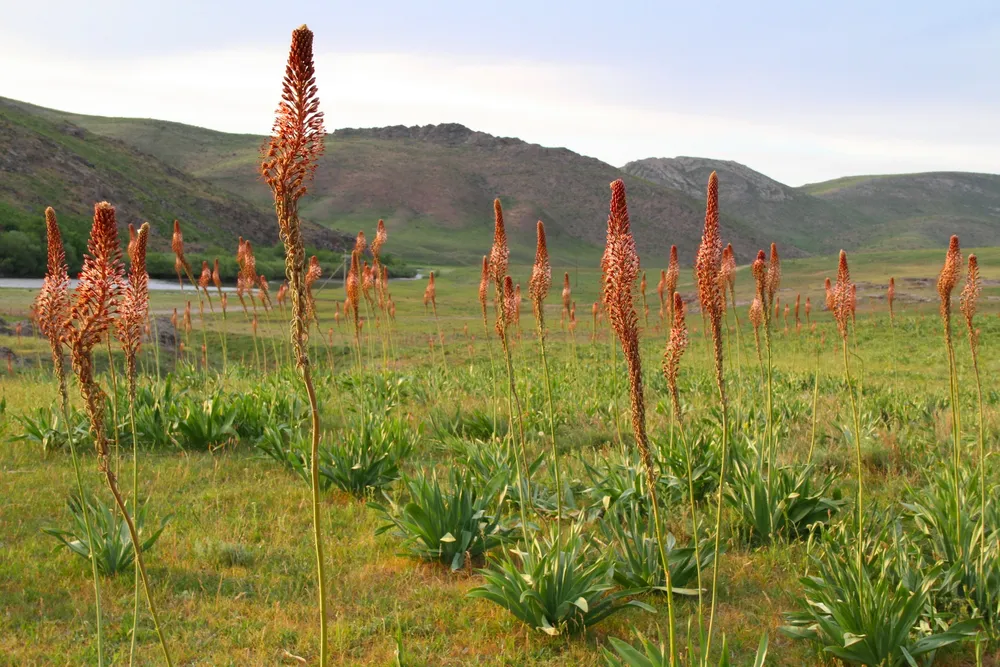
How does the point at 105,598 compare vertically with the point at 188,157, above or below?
below

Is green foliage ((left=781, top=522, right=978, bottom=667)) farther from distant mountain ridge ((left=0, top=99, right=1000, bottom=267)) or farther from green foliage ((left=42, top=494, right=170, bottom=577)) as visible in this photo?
distant mountain ridge ((left=0, top=99, right=1000, bottom=267))

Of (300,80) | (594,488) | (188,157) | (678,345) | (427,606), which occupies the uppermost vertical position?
(188,157)

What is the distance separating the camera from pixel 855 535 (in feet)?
17.8

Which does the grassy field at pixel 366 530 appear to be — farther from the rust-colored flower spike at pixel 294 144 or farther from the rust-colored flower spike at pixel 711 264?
the rust-colored flower spike at pixel 294 144

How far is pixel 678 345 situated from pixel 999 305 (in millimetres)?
41113

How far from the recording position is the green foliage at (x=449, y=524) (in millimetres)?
5777

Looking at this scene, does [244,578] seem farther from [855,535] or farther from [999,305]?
[999,305]

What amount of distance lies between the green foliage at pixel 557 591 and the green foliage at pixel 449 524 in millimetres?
884

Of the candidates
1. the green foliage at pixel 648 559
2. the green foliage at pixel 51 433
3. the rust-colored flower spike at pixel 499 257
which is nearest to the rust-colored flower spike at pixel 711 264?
the rust-colored flower spike at pixel 499 257

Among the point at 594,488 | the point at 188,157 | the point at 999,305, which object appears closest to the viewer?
the point at 594,488

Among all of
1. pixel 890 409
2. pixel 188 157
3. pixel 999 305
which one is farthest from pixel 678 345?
pixel 188 157

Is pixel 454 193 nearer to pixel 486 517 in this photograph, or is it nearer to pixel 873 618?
pixel 486 517

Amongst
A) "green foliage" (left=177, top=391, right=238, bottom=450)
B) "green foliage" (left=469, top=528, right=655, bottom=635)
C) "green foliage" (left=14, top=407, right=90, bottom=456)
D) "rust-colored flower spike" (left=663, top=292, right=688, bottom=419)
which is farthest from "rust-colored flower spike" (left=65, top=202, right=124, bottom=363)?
"green foliage" (left=14, top=407, right=90, bottom=456)

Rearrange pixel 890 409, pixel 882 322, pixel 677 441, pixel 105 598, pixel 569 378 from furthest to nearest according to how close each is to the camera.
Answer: pixel 882 322 < pixel 569 378 < pixel 890 409 < pixel 677 441 < pixel 105 598
